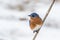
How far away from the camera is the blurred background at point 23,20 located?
3.20 m

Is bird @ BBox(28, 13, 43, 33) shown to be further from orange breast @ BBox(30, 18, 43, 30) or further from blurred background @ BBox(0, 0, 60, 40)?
blurred background @ BBox(0, 0, 60, 40)

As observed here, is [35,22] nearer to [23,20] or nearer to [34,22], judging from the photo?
[34,22]

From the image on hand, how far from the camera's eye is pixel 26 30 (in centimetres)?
334

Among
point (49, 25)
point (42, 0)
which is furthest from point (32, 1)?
point (49, 25)

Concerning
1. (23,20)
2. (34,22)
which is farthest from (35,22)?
(23,20)

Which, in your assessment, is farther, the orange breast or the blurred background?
the blurred background

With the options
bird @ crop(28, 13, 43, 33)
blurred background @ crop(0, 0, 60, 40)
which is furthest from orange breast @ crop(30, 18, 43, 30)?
blurred background @ crop(0, 0, 60, 40)

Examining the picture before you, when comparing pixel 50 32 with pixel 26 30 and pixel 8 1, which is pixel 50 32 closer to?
pixel 26 30

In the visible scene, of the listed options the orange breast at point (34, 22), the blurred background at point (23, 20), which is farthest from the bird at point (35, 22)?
the blurred background at point (23, 20)

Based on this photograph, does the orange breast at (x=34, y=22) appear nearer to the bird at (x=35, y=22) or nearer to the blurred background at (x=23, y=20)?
the bird at (x=35, y=22)

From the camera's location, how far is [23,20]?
3.65 m

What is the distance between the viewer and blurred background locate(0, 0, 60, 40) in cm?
320

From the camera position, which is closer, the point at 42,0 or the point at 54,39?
the point at 54,39

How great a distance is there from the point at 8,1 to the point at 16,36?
44.0 inches
